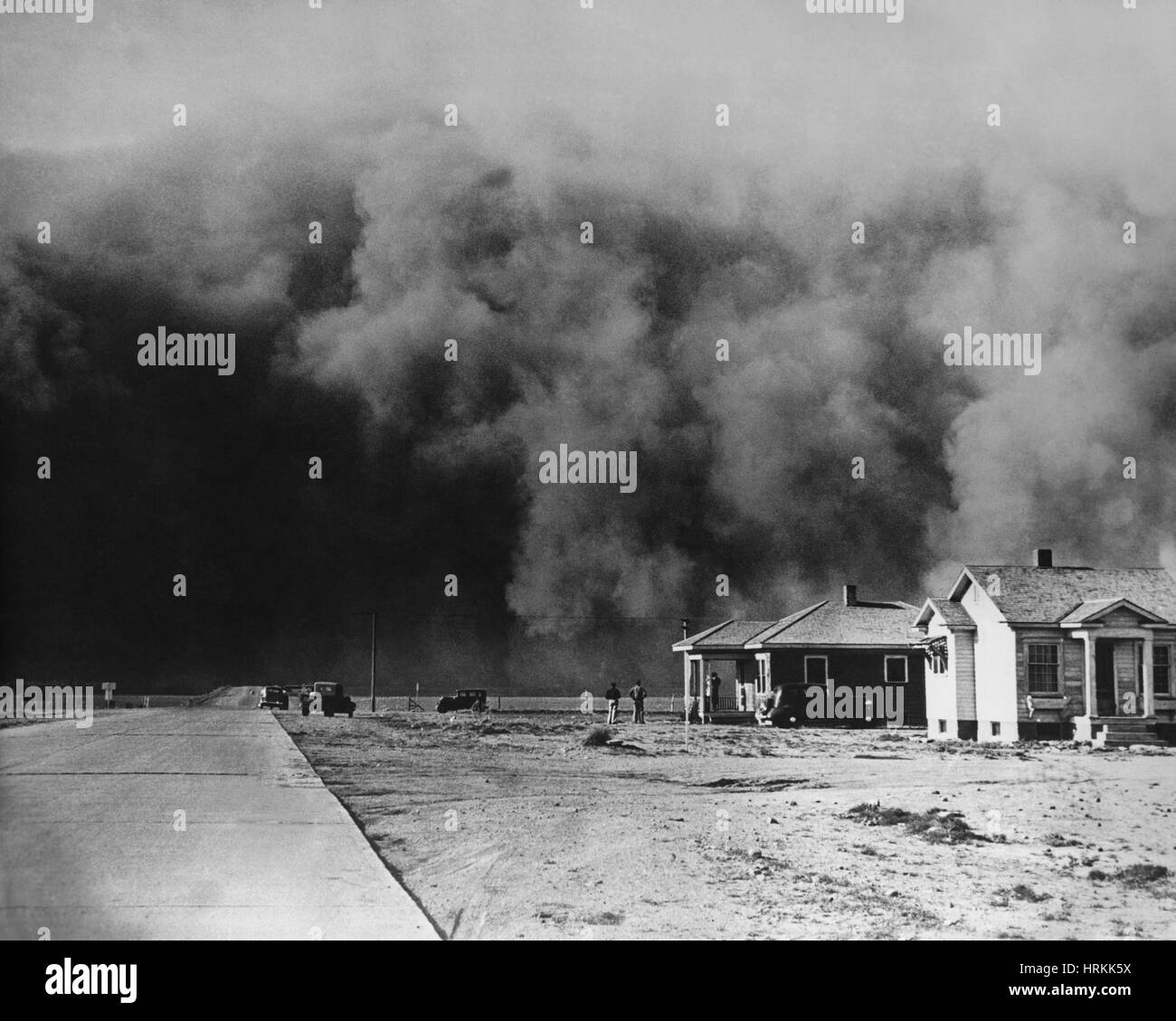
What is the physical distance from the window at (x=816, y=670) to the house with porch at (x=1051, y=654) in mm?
936

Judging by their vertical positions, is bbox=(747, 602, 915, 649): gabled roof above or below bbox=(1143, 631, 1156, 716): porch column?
above

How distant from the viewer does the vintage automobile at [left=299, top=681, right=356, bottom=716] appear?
472 inches

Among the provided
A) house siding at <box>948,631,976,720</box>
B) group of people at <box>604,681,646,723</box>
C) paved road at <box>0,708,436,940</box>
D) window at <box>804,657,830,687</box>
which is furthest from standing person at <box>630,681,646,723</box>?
house siding at <box>948,631,976,720</box>

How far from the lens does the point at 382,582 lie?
10.6m

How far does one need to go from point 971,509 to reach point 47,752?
35.4 ft

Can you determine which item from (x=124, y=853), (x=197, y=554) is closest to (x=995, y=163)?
(x=197, y=554)

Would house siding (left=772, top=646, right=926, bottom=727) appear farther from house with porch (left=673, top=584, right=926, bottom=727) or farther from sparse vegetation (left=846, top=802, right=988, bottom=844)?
sparse vegetation (left=846, top=802, right=988, bottom=844)

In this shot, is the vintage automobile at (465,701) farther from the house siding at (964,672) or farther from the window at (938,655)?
the house siding at (964,672)

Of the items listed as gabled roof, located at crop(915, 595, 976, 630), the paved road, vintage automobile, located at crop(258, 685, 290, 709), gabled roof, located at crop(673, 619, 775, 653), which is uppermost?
gabled roof, located at crop(915, 595, 976, 630)

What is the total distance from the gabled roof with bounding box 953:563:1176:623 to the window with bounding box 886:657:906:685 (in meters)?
1.03

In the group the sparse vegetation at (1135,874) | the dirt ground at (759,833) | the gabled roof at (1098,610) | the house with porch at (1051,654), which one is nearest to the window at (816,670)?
the dirt ground at (759,833)

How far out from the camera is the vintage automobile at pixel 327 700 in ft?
39.3
